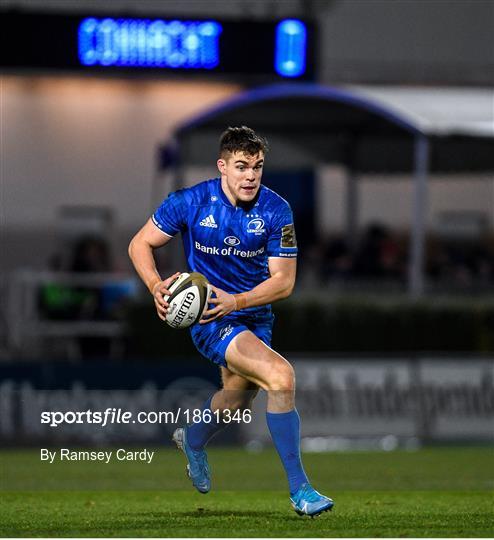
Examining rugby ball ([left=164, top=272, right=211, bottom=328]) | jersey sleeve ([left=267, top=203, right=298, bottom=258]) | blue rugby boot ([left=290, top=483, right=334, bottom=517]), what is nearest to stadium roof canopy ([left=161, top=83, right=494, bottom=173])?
jersey sleeve ([left=267, top=203, right=298, bottom=258])

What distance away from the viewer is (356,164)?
22328 millimetres

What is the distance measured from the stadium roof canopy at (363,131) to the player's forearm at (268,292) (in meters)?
9.93

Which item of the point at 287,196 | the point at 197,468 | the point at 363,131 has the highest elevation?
the point at 363,131

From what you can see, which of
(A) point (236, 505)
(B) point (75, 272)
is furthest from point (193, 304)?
(B) point (75, 272)

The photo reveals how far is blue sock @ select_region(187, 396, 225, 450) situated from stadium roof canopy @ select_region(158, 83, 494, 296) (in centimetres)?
982

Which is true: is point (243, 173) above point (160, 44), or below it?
below

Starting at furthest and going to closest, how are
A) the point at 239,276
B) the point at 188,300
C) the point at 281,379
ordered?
1. the point at 239,276
2. the point at 281,379
3. the point at 188,300

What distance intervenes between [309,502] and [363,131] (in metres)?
13.9

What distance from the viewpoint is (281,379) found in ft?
27.7

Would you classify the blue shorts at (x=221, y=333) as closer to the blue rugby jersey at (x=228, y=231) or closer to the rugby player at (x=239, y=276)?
the rugby player at (x=239, y=276)

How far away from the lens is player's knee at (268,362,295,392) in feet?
27.7

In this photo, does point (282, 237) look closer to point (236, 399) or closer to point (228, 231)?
point (228, 231)

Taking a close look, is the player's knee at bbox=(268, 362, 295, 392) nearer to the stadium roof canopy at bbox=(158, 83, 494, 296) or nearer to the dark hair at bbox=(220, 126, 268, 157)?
the dark hair at bbox=(220, 126, 268, 157)

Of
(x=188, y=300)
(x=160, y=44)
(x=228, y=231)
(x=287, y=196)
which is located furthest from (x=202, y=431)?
(x=287, y=196)
